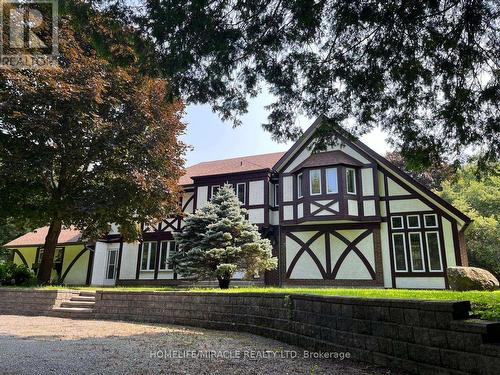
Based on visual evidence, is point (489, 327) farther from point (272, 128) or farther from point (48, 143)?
point (48, 143)

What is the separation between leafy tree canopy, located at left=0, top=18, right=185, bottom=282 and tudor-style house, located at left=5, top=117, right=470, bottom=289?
209 inches

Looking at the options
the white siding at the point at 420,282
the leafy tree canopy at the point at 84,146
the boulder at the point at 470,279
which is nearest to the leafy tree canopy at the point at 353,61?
the boulder at the point at 470,279

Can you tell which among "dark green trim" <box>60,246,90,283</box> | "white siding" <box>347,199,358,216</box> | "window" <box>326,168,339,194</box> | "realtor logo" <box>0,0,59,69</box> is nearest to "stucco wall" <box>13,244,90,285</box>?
"dark green trim" <box>60,246,90,283</box>

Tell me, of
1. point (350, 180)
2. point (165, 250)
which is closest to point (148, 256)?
point (165, 250)

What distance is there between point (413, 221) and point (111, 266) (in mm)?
17244

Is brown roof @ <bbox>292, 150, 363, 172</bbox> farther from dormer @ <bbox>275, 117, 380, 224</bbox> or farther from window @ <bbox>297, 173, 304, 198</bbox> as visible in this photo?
window @ <bbox>297, 173, 304, 198</bbox>

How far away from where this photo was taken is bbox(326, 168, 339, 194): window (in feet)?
55.1

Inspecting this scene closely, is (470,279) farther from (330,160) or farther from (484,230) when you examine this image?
(484,230)

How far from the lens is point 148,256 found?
2148 cm

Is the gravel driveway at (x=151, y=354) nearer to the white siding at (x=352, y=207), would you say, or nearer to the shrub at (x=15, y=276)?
the shrub at (x=15, y=276)

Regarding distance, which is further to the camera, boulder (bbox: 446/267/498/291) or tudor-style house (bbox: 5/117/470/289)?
tudor-style house (bbox: 5/117/470/289)

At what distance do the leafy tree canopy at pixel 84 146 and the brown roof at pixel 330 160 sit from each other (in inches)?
238

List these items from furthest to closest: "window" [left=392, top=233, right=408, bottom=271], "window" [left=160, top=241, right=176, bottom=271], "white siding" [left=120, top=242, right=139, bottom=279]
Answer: "white siding" [left=120, top=242, right=139, bottom=279]
"window" [left=160, top=241, right=176, bottom=271]
"window" [left=392, top=233, right=408, bottom=271]

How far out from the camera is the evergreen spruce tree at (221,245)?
13758mm
